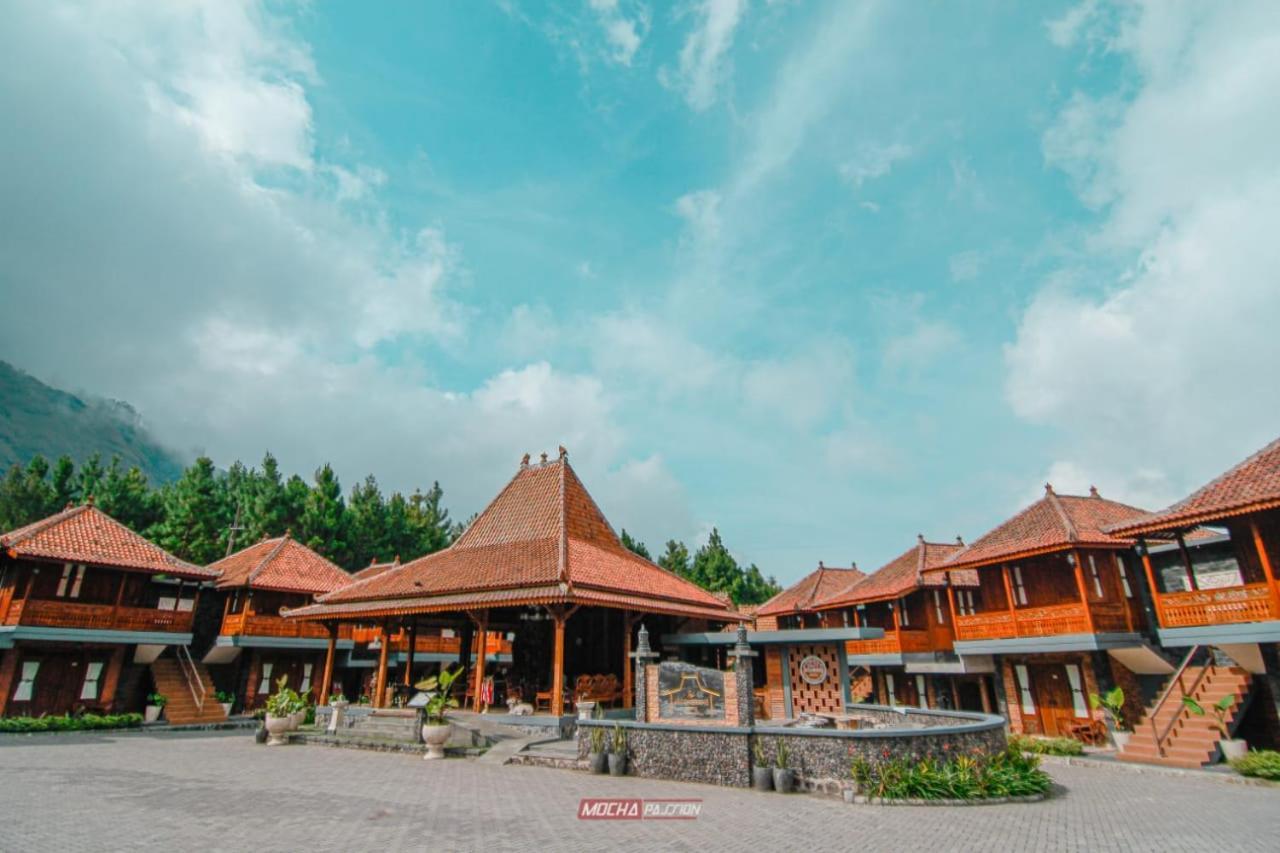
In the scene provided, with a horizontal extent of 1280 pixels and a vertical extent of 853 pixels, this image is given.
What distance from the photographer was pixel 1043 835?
8508mm

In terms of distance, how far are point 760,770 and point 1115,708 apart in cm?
1249

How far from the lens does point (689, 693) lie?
12.8m

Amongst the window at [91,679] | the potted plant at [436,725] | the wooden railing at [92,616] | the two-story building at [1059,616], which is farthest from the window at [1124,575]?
the window at [91,679]

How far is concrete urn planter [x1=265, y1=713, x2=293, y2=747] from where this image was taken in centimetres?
1756

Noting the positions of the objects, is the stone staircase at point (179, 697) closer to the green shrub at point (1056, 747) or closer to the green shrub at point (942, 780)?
the green shrub at point (942, 780)

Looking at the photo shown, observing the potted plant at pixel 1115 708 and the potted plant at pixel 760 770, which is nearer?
the potted plant at pixel 760 770

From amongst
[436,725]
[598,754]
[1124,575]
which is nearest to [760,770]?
[598,754]

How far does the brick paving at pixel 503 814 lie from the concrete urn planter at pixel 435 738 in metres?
1.19

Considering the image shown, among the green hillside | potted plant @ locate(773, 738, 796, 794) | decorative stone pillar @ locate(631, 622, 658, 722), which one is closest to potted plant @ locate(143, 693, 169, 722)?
decorative stone pillar @ locate(631, 622, 658, 722)

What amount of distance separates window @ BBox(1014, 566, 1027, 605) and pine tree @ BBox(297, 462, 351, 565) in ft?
124

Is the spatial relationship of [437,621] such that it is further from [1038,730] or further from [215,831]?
[1038,730]

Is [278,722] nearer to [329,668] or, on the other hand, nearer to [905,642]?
[329,668]

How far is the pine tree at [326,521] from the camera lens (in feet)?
134

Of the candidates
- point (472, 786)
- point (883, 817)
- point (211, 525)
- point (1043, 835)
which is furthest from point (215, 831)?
point (211, 525)
